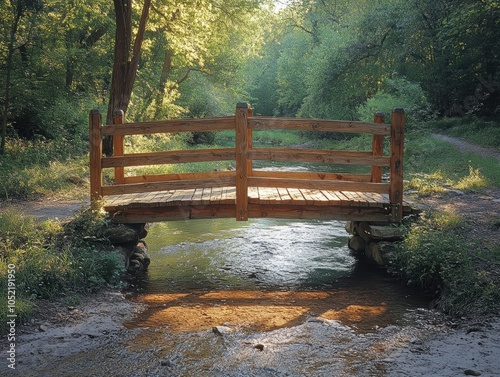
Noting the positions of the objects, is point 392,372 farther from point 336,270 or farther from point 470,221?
point 470,221

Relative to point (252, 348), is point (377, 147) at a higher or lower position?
higher

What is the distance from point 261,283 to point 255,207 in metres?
1.30

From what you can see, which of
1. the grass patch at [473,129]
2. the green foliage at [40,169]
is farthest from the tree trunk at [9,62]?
the grass patch at [473,129]

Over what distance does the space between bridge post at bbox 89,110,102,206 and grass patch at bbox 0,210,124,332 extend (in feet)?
1.19

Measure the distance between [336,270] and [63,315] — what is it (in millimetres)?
4445

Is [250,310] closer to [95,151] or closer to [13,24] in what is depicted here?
[95,151]

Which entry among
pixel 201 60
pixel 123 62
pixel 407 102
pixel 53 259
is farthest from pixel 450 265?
pixel 407 102

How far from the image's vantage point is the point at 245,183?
8.16 m

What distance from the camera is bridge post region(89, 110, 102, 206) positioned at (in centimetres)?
814

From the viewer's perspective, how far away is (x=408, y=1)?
2600 centimetres

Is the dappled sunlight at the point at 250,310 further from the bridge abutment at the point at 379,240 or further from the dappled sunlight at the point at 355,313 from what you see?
the bridge abutment at the point at 379,240

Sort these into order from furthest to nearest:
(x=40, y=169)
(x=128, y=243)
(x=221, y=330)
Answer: (x=40, y=169) → (x=128, y=243) → (x=221, y=330)

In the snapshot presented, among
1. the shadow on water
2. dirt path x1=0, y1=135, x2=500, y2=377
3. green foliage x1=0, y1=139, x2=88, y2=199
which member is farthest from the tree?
dirt path x1=0, y1=135, x2=500, y2=377

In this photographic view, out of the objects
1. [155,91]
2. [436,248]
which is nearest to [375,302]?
[436,248]
